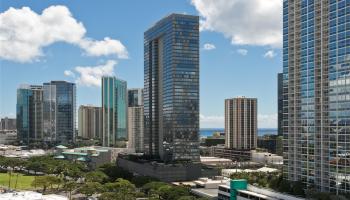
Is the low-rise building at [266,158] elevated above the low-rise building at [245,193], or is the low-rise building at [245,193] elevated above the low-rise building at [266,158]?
the low-rise building at [245,193]

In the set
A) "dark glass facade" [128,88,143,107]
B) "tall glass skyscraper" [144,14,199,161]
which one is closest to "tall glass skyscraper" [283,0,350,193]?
"tall glass skyscraper" [144,14,199,161]

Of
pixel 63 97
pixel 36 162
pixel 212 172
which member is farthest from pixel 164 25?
pixel 63 97

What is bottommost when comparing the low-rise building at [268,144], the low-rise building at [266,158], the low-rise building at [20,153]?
the low-rise building at [20,153]

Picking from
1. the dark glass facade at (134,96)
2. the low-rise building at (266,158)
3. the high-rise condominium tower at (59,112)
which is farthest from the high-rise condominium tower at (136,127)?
the low-rise building at (266,158)

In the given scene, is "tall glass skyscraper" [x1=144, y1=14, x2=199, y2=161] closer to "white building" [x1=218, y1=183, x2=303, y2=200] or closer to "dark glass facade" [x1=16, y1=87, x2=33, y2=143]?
Answer: "white building" [x1=218, y1=183, x2=303, y2=200]

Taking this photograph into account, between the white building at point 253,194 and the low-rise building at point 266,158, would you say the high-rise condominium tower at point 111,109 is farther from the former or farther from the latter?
the white building at point 253,194

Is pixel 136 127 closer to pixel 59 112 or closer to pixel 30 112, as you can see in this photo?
pixel 59 112

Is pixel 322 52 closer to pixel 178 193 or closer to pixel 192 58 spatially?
pixel 178 193
